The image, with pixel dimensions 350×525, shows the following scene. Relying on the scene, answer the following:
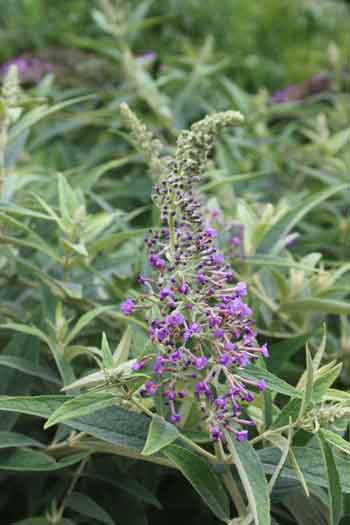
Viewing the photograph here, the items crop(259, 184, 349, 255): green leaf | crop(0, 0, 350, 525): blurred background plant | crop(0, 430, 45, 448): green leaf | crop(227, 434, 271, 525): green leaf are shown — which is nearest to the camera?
crop(227, 434, 271, 525): green leaf

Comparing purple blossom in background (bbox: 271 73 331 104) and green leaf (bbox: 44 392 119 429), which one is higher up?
purple blossom in background (bbox: 271 73 331 104)

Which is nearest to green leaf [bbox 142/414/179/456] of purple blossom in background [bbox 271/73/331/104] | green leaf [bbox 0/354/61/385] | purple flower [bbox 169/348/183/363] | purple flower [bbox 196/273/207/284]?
purple flower [bbox 169/348/183/363]

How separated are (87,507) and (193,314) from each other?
0.50 m

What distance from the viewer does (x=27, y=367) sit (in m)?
1.39

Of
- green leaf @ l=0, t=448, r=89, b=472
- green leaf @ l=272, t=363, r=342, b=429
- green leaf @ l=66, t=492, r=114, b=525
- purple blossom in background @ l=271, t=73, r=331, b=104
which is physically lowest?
green leaf @ l=66, t=492, r=114, b=525

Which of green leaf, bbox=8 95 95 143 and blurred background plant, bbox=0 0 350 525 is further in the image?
green leaf, bbox=8 95 95 143

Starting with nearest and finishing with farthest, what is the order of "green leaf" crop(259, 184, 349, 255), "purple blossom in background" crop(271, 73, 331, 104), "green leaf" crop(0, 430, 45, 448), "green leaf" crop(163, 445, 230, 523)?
"green leaf" crop(163, 445, 230, 523) < "green leaf" crop(0, 430, 45, 448) < "green leaf" crop(259, 184, 349, 255) < "purple blossom in background" crop(271, 73, 331, 104)

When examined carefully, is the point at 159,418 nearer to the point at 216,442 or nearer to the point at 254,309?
the point at 216,442

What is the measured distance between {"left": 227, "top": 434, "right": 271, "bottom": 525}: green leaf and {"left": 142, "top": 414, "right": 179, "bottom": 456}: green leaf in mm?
93

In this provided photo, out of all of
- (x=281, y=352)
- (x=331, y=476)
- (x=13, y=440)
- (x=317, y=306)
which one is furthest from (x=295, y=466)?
(x=317, y=306)

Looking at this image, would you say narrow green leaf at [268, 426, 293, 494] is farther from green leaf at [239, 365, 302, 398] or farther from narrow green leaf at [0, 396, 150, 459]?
narrow green leaf at [0, 396, 150, 459]

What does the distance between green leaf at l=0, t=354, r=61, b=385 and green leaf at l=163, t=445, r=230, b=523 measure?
39 centimetres

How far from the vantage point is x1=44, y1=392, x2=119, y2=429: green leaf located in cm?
102

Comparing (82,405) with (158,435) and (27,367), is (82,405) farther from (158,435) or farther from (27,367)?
(27,367)
